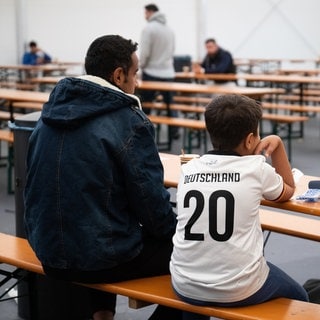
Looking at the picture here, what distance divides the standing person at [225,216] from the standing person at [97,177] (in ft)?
0.69

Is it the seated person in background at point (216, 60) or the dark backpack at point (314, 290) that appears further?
the seated person in background at point (216, 60)

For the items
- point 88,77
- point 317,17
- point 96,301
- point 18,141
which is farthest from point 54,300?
point 317,17

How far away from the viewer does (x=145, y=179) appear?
2564mm

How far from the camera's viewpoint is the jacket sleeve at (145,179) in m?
2.55

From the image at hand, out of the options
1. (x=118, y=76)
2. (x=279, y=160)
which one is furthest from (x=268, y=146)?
(x=118, y=76)

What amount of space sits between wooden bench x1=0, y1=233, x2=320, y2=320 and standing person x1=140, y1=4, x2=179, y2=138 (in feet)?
19.8

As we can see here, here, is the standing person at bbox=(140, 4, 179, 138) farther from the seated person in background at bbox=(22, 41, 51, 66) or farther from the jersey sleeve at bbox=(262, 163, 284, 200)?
the jersey sleeve at bbox=(262, 163, 284, 200)

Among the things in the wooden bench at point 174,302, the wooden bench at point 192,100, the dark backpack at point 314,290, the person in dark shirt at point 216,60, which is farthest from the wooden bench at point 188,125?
the wooden bench at point 174,302

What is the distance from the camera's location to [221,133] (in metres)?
2.43

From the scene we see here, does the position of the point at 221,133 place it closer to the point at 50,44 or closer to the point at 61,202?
the point at 61,202

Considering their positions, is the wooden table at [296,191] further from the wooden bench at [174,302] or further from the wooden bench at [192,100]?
the wooden bench at [192,100]

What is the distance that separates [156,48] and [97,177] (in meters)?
6.51

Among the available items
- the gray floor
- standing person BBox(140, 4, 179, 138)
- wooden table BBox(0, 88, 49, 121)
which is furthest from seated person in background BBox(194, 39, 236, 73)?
wooden table BBox(0, 88, 49, 121)

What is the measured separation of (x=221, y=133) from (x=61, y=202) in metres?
0.60
